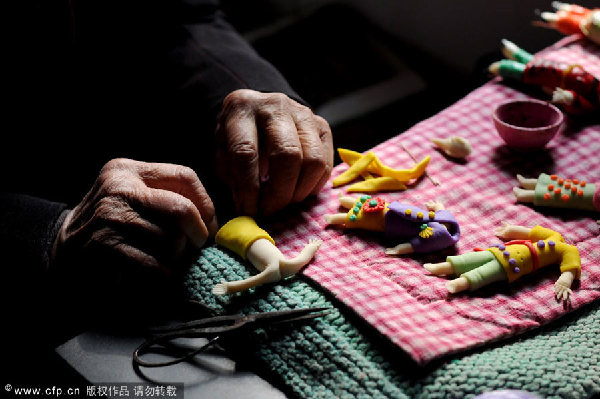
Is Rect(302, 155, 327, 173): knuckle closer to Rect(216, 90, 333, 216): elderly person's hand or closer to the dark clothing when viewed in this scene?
Rect(216, 90, 333, 216): elderly person's hand

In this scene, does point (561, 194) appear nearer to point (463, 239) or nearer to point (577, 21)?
point (463, 239)

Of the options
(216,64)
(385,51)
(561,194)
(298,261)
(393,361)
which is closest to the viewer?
(393,361)

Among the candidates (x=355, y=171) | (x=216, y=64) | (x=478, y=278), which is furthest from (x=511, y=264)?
(x=216, y=64)

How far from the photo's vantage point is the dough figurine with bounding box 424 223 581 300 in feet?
2.37

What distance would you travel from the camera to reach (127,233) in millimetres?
755

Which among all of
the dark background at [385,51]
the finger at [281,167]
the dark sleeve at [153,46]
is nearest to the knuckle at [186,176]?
the finger at [281,167]

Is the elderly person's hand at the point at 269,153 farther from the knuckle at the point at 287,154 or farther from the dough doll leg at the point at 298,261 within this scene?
the dough doll leg at the point at 298,261

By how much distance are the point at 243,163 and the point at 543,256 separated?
420mm

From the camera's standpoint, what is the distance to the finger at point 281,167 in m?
0.83

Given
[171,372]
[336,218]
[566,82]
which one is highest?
[566,82]

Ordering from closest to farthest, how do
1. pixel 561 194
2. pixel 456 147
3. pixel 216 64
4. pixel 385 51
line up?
1. pixel 561 194
2. pixel 456 147
3. pixel 216 64
4. pixel 385 51

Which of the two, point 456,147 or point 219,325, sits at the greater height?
point 456,147

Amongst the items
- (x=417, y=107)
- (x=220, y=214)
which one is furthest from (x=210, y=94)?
(x=417, y=107)

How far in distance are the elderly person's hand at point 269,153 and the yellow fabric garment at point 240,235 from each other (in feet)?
0.12
